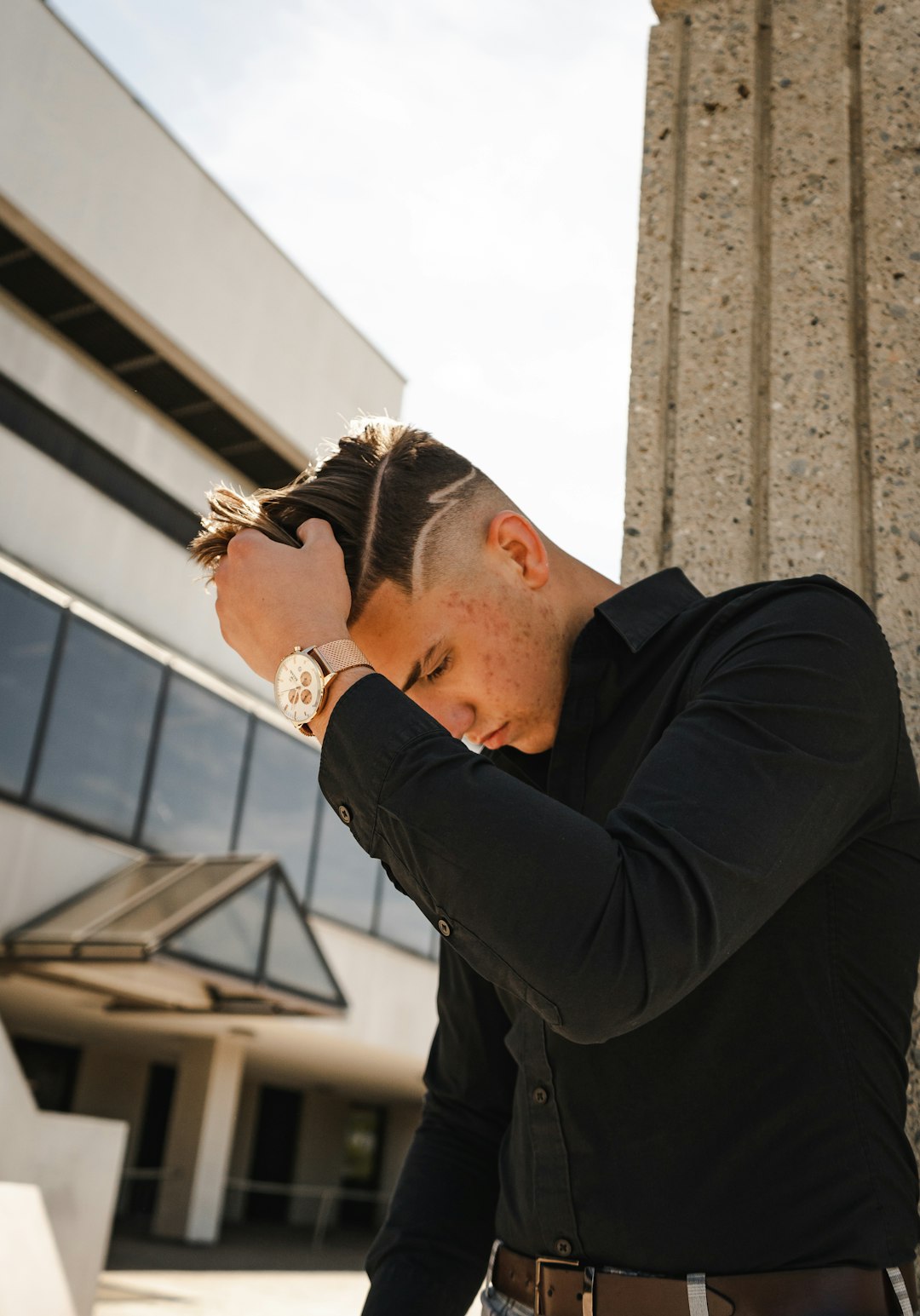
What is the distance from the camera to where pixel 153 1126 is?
Result: 20.2 m

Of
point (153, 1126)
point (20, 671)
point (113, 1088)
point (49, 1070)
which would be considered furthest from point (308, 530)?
point (153, 1126)

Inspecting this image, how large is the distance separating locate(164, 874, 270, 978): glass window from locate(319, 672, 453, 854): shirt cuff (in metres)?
11.6

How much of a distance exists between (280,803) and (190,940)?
4170 millimetres

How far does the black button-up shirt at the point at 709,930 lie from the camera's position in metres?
0.98

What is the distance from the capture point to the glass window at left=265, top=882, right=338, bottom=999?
45.6 ft

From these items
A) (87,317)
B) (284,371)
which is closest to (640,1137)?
(87,317)

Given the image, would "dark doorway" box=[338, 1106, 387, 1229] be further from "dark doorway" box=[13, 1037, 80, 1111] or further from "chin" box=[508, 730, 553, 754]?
"chin" box=[508, 730, 553, 754]

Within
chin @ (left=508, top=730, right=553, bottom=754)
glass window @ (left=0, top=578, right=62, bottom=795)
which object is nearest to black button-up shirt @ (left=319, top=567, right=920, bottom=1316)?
chin @ (left=508, top=730, right=553, bottom=754)

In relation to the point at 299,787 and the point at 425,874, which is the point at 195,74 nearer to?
the point at 425,874

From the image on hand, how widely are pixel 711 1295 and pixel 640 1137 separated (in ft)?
0.51

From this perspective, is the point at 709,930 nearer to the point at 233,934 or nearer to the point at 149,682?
the point at 233,934

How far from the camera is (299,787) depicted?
16.9 meters

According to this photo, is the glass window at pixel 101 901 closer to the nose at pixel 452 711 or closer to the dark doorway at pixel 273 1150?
the dark doorway at pixel 273 1150

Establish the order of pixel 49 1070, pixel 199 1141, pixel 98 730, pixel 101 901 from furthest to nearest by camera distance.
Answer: pixel 49 1070 → pixel 199 1141 → pixel 98 730 → pixel 101 901
